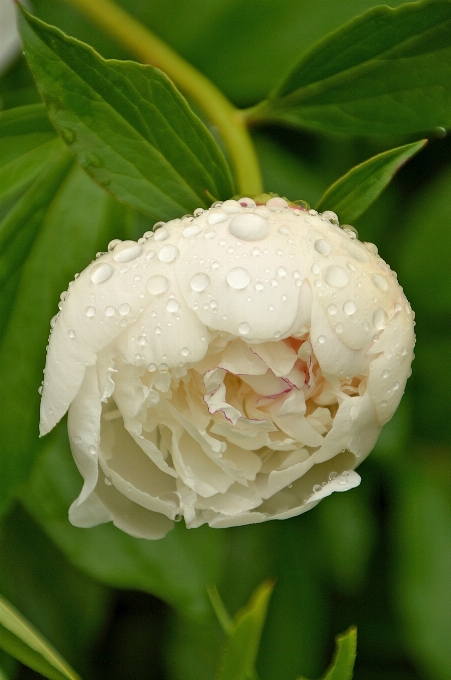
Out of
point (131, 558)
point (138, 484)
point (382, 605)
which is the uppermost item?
point (138, 484)

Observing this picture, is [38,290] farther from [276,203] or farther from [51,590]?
[51,590]

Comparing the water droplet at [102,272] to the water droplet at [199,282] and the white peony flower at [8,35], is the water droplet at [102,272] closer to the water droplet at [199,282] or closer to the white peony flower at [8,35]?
the water droplet at [199,282]

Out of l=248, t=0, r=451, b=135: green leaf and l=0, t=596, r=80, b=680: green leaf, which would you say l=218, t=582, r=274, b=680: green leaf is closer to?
l=0, t=596, r=80, b=680: green leaf

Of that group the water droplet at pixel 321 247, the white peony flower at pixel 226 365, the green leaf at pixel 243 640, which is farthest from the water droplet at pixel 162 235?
→ the green leaf at pixel 243 640

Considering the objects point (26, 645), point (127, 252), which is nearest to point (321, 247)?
point (127, 252)

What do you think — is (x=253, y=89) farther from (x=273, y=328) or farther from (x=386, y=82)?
(x=273, y=328)

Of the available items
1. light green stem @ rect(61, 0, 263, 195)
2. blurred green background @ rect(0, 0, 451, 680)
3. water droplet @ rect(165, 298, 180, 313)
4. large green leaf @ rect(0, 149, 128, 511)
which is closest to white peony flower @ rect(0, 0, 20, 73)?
blurred green background @ rect(0, 0, 451, 680)

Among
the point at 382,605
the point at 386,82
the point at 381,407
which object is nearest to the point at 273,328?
the point at 381,407
